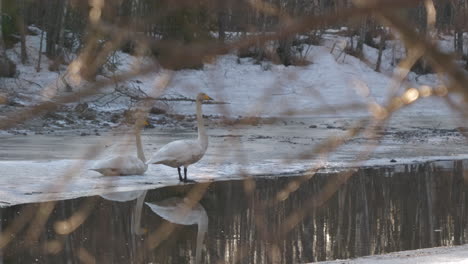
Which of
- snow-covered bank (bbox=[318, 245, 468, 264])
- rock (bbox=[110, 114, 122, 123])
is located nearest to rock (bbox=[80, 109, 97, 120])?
rock (bbox=[110, 114, 122, 123])

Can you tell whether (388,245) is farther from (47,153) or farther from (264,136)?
(264,136)

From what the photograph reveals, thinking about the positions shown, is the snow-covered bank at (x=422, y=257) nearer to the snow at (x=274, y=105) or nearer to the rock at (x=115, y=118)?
the snow at (x=274, y=105)

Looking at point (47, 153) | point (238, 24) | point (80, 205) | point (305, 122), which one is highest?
point (238, 24)

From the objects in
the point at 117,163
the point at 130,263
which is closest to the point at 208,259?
the point at 130,263

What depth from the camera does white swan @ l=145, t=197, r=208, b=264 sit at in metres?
9.96

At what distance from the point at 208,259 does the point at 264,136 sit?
1309 cm

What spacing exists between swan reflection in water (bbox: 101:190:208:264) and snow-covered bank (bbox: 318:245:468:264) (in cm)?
177

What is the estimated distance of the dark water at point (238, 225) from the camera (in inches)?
328

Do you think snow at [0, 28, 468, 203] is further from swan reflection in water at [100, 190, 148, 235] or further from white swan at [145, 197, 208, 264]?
white swan at [145, 197, 208, 264]

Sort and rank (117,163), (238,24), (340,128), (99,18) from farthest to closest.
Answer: (340,128) → (117,163) → (238,24) → (99,18)

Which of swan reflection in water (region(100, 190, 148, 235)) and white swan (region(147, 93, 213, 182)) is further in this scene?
white swan (region(147, 93, 213, 182))

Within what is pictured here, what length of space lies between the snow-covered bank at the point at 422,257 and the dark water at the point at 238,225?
1.40ft

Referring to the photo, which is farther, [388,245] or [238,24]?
[388,245]

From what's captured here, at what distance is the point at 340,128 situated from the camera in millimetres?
23000
